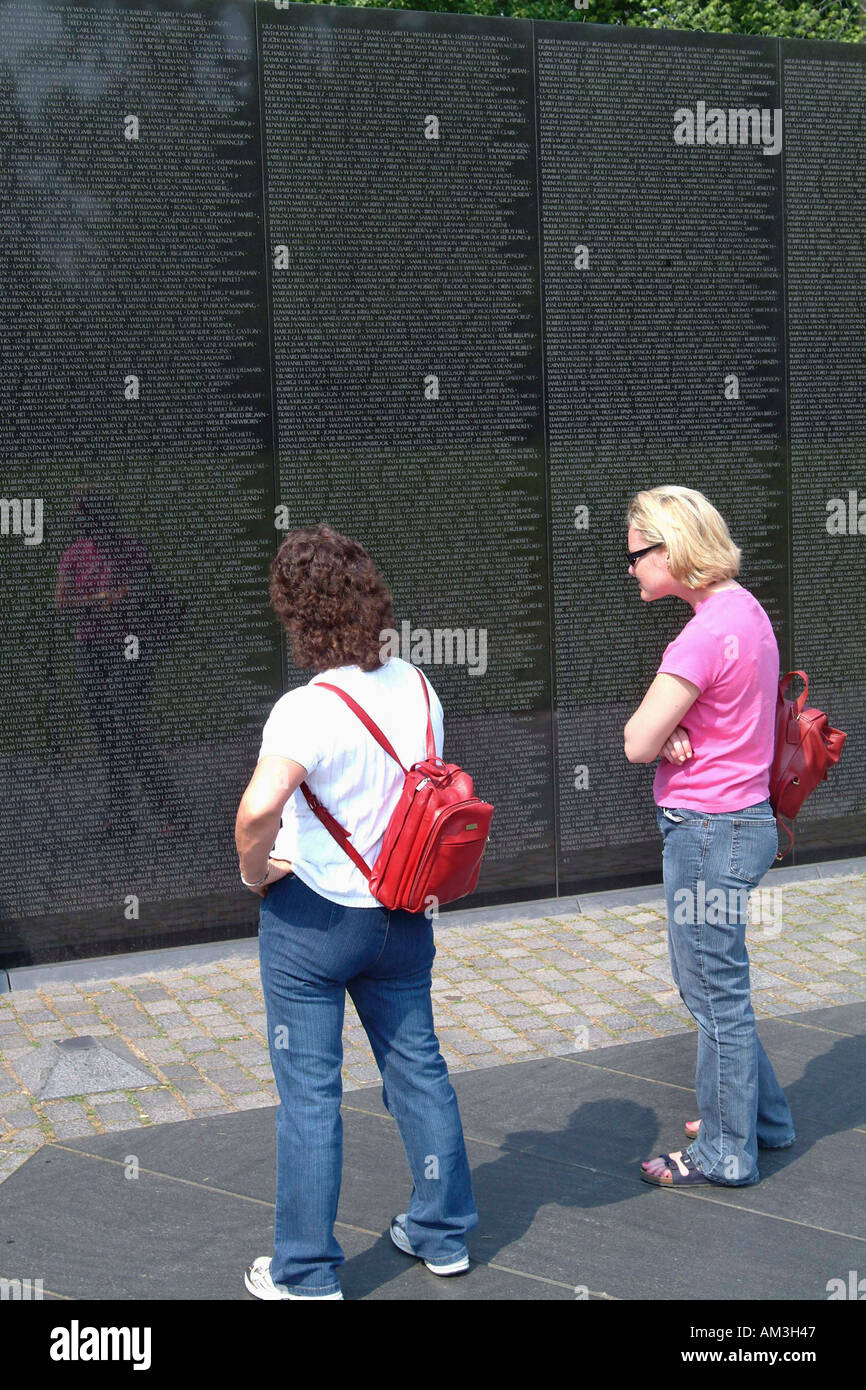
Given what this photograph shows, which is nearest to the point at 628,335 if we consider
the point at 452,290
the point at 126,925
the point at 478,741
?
the point at 452,290

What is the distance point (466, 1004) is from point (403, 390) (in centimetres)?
283

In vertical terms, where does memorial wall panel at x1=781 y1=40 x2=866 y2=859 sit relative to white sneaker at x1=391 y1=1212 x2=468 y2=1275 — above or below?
above

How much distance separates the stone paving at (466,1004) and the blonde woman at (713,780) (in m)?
1.36

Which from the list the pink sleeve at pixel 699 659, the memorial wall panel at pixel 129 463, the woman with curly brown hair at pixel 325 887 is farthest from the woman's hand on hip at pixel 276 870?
the memorial wall panel at pixel 129 463

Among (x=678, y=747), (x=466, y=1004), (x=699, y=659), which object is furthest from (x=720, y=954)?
(x=466, y=1004)

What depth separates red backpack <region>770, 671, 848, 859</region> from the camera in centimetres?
489

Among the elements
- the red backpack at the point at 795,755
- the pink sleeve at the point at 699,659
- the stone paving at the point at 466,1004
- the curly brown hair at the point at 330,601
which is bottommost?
the stone paving at the point at 466,1004

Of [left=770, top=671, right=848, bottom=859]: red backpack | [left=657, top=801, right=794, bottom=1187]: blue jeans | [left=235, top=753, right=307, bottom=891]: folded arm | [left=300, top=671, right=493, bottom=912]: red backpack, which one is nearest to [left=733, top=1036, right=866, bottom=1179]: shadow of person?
[left=657, top=801, right=794, bottom=1187]: blue jeans

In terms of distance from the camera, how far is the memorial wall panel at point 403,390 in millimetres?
6801

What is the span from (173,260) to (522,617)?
2333 millimetres

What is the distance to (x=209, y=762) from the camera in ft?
23.2

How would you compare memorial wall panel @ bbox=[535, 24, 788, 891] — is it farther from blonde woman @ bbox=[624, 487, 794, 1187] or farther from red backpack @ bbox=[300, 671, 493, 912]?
red backpack @ bbox=[300, 671, 493, 912]

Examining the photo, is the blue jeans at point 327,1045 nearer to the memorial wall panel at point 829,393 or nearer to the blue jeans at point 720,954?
the blue jeans at point 720,954

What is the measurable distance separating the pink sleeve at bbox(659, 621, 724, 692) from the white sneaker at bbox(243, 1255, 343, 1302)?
6.31 feet
